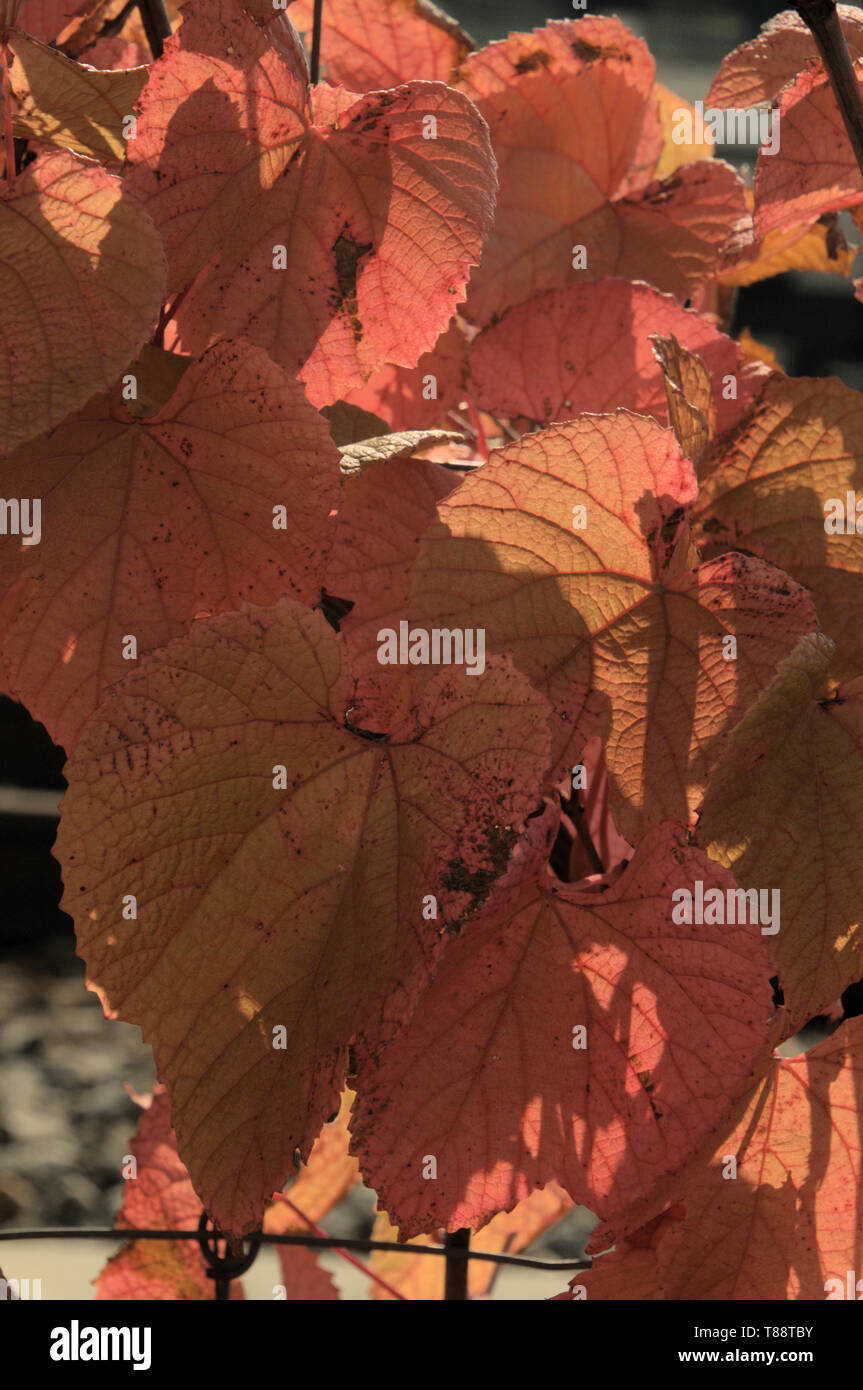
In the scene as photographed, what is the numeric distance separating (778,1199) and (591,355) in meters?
0.32

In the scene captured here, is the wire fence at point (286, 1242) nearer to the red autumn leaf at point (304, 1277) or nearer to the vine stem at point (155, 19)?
the red autumn leaf at point (304, 1277)

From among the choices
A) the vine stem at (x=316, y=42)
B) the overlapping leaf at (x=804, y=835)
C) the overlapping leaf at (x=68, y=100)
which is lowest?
the overlapping leaf at (x=804, y=835)

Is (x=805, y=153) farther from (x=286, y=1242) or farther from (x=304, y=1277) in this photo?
(x=304, y=1277)

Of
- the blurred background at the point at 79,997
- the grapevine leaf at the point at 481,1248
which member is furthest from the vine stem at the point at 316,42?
the blurred background at the point at 79,997

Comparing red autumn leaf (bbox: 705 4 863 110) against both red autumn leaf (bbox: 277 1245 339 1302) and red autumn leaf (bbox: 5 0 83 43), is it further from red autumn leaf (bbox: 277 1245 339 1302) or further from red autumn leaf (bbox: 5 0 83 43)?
red autumn leaf (bbox: 277 1245 339 1302)

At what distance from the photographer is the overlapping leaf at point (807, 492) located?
41cm

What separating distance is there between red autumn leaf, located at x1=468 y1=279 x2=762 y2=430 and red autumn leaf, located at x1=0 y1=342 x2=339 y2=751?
0.15 m

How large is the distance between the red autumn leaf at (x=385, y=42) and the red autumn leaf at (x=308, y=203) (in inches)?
6.5

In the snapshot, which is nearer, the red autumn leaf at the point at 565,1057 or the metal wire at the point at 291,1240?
the red autumn leaf at the point at 565,1057

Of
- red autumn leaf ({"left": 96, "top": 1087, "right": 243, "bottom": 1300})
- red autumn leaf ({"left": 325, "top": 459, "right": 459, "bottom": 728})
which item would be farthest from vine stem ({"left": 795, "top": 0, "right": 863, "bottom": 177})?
red autumn leaf ({"left": 96, "top": 1087, "right": 243, "bottom": 1300})

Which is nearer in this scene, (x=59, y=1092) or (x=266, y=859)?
(x=266, y=859)

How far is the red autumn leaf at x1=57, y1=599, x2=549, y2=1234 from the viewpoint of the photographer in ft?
1.06

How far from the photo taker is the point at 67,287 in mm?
348

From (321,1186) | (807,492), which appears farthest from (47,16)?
(321,1186)
